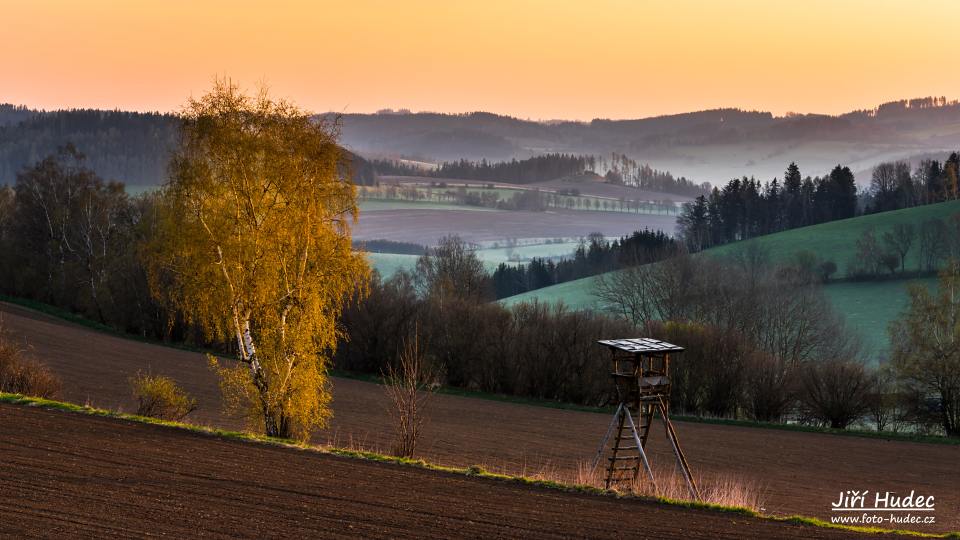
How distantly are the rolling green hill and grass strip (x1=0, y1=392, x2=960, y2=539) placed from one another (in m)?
78.6

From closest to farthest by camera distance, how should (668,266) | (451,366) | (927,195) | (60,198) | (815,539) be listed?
(815,539)
(451,366)
(60,198)
(668,266)
(927,195)

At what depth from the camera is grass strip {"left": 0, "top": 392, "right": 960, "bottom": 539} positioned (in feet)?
68.3

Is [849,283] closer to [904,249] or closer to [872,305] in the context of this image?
[872,305]

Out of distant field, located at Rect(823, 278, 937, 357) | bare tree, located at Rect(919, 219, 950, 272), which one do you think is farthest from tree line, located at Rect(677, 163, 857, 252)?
distant field, located at Rect(823, 278, 937, 357)

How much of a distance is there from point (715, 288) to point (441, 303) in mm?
38668

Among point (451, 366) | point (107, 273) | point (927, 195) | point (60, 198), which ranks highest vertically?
point (927, 195)

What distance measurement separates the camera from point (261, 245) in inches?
1102

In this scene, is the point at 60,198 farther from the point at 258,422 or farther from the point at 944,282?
the point at 944,282

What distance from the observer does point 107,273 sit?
79.1 metres

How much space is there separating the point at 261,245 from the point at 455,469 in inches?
363

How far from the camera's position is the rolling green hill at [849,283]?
347 ft

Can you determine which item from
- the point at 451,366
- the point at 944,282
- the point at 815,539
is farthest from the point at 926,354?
the point at 815,539

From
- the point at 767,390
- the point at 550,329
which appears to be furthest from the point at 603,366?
the point at 767,390

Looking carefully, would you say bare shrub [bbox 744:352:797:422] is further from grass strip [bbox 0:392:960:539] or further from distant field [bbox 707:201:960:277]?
distant field [bbox 707:201:960:277]
